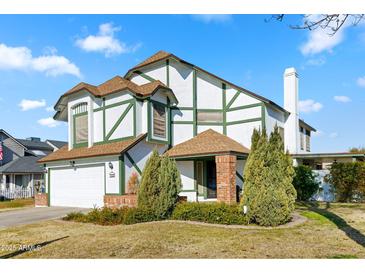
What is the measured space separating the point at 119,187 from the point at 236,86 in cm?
882

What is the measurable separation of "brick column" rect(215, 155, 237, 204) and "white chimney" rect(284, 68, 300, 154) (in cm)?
773

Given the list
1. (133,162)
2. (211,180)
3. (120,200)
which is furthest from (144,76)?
(120,200)

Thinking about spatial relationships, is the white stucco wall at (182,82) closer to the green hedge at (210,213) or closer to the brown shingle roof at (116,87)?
the brown shingle roof at (116,87)

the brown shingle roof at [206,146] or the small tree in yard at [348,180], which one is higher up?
the brown shingle roof at [206,146]

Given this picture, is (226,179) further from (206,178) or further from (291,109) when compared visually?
(291,109)

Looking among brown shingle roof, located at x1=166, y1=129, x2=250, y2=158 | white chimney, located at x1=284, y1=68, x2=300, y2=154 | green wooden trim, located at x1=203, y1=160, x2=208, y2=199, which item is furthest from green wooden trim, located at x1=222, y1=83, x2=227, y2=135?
white chimney, located at x1=284, y1=68, x2=300, y2=154

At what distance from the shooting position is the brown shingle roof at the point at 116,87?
16586mm

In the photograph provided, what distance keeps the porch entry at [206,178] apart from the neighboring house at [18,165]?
56.5ft

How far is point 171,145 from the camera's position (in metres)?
18.0

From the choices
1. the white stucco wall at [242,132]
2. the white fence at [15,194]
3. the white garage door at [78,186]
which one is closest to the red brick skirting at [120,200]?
the white garage door at [78,186]

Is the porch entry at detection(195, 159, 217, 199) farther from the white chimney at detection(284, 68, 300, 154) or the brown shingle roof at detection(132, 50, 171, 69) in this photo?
the brown shingle roof at detection(132, 50, 171, 69)

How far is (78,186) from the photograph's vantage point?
17.3 metres

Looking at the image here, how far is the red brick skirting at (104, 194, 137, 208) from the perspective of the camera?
13.2m
